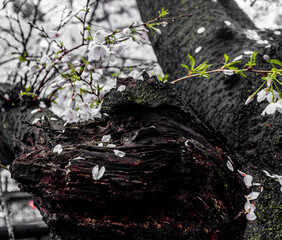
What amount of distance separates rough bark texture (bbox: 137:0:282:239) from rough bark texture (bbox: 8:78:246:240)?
18cm

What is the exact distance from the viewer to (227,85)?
1.43 m

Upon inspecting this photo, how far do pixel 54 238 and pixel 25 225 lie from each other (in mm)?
1873

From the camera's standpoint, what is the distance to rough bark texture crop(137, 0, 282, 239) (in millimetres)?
1141

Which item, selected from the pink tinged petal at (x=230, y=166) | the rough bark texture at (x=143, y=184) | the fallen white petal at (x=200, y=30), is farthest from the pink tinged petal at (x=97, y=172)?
the fallen white petal at (x=200, y=30)

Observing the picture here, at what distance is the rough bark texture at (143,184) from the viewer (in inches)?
36.1

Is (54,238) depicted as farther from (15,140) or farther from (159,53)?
(159,53)

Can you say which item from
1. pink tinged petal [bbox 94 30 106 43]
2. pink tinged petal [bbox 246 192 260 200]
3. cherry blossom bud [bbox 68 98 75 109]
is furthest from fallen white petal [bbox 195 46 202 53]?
pink tinged petal [bbox 246 192 260 200]

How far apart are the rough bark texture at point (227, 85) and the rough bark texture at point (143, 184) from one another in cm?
18

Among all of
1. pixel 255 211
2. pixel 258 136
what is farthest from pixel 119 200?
pixel 258 136

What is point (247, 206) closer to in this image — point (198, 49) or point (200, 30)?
point (198, 49)

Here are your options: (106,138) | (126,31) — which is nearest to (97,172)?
(106,138)

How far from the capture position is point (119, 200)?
92cm

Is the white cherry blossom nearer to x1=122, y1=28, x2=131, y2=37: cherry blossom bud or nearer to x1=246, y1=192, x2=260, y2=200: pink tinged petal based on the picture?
x1=122, y1=28, x2=131, y2=37: cherry blossom bud

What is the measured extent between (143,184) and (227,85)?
2.69ft
